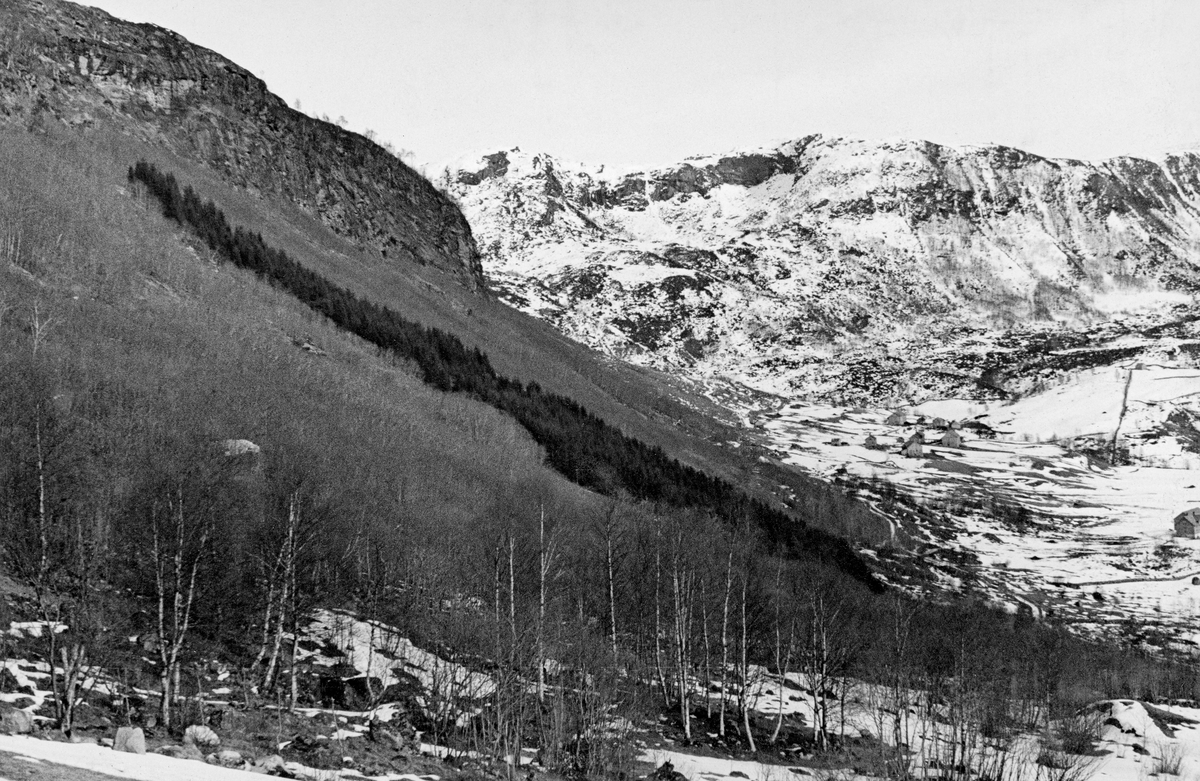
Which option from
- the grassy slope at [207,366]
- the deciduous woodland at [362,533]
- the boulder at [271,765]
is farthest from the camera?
the grassy slope at [207,366]

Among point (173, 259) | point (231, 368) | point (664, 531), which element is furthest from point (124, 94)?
point (664, 531)

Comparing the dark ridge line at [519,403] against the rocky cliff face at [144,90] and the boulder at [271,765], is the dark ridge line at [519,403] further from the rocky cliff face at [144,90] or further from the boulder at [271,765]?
the boulder at [271,765]

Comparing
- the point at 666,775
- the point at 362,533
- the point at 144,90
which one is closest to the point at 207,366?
the point at 362,533

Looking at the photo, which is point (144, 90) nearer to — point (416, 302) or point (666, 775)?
point (416, 302)

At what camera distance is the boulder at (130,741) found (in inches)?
1104

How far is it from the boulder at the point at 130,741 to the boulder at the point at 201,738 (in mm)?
3682

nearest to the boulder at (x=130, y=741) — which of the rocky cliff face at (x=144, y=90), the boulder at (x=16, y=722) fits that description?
the boulder at (x=16, y=722)

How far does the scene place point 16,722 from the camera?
1109 inches

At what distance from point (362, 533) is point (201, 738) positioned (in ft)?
117

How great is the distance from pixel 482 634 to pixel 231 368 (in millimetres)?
57048

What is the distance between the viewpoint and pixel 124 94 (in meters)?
174

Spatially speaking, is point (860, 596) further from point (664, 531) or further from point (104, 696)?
point (104, 696)

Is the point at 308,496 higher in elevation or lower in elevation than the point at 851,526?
higher

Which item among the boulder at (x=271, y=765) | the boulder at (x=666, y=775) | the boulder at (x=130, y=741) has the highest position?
the boulder at (x=130, y=741)
